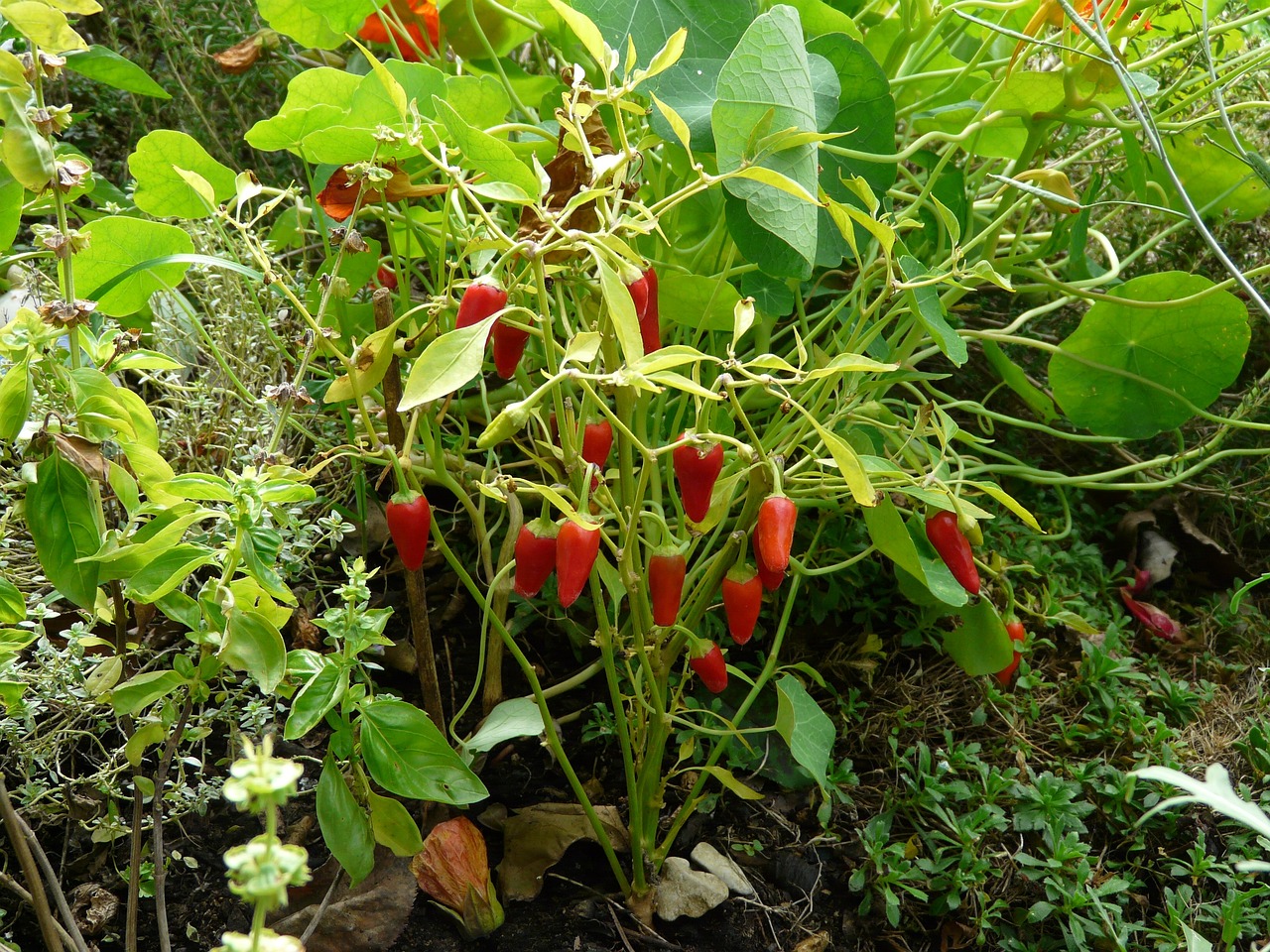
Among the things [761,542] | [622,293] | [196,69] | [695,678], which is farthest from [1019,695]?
[196,69]

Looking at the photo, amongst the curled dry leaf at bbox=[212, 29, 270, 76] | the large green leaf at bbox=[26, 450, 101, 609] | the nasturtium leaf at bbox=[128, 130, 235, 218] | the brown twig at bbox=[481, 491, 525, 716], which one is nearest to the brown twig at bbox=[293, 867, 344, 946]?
the brown twig at bbox=[481, 491, 525, 716]

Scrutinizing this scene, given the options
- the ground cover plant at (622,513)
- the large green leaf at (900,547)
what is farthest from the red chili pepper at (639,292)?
the large green leaf at (900,547)

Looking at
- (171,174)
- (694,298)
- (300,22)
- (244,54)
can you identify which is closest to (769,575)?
(694,298)

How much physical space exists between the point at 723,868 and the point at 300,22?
106 cm

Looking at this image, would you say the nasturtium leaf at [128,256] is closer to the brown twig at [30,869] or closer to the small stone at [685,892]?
the brown twig at [30,869]

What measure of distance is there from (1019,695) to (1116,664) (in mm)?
122

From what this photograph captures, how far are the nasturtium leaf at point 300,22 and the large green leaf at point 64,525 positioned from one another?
629 millimetres

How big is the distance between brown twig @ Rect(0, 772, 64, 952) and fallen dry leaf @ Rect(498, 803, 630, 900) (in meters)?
0.39

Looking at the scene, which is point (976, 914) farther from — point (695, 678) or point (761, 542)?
point (761, 542)

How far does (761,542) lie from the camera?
71 cm

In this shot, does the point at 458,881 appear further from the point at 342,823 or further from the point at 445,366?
the point at 445,366

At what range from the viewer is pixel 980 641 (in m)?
1.07

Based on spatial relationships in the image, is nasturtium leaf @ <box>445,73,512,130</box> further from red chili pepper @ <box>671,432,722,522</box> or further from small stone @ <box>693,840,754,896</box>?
small stone @ <box>693,840,754,896</box>

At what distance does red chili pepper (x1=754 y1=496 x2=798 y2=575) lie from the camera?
695 mm
